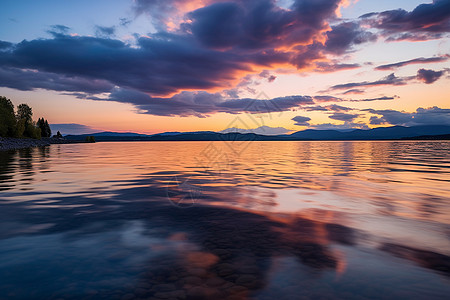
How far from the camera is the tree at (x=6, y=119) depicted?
328 feet

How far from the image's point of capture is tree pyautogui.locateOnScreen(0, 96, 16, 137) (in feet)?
328

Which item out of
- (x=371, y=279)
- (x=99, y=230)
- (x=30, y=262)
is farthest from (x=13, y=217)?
(x=371, y=279)

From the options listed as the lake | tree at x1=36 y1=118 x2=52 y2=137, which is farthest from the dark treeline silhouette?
the lake

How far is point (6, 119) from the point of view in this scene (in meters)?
102

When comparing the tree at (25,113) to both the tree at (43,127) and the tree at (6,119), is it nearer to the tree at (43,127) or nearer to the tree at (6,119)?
the tree at (6,119)

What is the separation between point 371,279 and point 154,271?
16.8ft

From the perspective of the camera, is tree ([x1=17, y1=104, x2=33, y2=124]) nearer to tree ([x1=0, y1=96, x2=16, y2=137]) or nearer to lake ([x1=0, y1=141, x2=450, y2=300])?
tree ([x1=0, y1=96, x2=16, y2=137])

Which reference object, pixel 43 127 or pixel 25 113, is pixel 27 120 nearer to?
pixel 25 113

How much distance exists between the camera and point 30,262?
22.6 feet

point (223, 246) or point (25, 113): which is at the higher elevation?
point (25, 113)

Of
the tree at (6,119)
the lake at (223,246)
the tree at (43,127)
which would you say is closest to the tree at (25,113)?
the tree at (6,119)

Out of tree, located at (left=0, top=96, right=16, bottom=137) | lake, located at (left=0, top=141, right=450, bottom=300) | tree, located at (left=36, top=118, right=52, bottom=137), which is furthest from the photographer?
tree, located at (left=36, top=118, right=52, bottom=137)

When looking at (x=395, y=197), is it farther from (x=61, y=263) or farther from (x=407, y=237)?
(x=61, y=263)

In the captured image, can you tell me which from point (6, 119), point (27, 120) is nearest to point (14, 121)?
point (6, 119)
